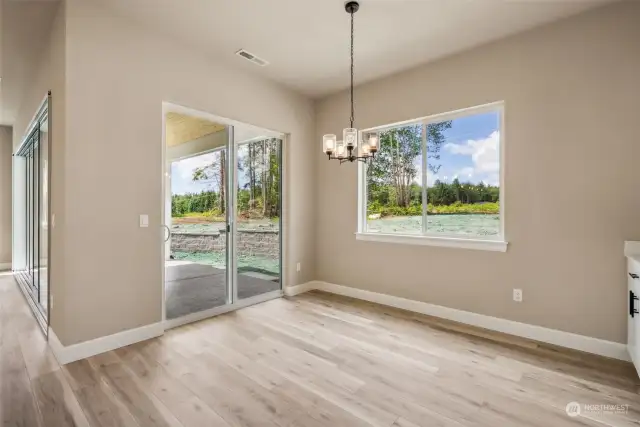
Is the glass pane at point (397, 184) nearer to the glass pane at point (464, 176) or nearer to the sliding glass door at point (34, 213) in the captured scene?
the glass pane at point (464, 176)

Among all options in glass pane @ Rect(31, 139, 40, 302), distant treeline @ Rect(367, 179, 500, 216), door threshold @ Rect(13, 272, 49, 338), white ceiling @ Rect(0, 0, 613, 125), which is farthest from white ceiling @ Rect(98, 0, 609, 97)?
door threshold @ Rect(13, 272, 49, 338)

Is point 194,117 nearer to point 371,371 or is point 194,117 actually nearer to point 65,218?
point 65,218

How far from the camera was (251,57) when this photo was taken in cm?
378

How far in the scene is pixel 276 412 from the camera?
2.03 m

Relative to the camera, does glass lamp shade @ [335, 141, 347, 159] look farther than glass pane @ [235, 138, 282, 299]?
No

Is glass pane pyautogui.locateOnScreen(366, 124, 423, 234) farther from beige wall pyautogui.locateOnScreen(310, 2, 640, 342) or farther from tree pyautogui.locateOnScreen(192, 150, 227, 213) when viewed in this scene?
tree pyautogui.locateOnScreen(192, 150, 227, 213)

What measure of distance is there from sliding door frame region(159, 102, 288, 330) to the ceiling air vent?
752 millimetres

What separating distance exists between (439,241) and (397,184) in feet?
3.21

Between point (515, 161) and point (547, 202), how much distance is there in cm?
51

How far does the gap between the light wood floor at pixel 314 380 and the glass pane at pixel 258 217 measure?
105 centimetres

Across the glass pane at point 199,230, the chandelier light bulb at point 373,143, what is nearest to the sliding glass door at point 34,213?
the glass pane at point 199,230

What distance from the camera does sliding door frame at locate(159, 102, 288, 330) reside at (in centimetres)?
336

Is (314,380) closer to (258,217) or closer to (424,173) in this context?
(258,217)

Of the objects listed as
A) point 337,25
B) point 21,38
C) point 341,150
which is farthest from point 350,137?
point 21,38
